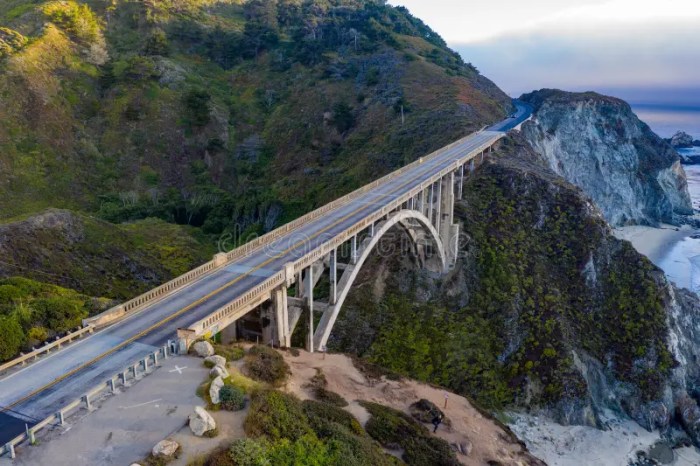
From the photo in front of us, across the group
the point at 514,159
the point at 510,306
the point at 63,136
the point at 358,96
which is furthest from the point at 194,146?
the point at 510,306

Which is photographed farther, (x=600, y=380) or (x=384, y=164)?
(x=384, y=164)

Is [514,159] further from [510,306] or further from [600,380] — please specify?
[600,380]

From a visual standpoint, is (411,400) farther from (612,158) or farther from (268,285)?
(612,158)

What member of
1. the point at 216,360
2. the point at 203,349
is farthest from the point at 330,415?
the point at 203,349

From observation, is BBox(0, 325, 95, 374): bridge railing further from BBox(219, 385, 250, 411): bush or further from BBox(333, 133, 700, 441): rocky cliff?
BBox(333, 133, 700, 441): rocky cliff

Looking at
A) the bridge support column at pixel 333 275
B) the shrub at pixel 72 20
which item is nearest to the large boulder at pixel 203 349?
the bridge support column at pixel 333 275

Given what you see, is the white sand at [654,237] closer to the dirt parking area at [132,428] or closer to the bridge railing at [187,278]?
the bridge railing at [187,278]

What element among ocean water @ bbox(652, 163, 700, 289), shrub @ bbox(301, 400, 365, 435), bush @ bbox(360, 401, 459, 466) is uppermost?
shrub @ bbox(301, 400, 365, 435)

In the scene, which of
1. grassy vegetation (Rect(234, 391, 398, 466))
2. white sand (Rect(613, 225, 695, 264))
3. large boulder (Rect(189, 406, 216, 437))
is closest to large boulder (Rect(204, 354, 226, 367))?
grassy vegetation (Rect(234, 391, 398, 466))
